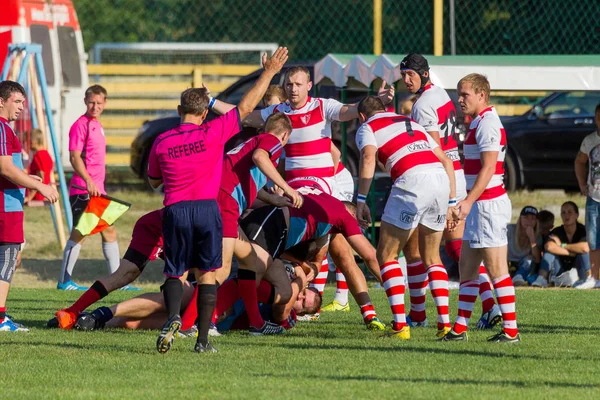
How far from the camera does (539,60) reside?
12695 millimetres

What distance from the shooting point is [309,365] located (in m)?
7.01

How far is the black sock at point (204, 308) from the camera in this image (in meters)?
7.30

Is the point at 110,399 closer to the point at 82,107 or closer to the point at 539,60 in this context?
the point at 539,60

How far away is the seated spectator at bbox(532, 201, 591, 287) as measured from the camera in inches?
504

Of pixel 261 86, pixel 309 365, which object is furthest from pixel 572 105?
pixel 309 365

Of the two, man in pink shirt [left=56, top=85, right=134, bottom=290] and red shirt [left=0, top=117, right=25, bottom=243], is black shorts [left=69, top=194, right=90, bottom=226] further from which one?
red shirt [left=0, top=117, right=25, bottom=243]

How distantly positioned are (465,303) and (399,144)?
1220 mm

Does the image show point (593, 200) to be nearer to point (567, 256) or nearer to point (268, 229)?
point (567, 256)

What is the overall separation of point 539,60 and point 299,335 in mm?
5601

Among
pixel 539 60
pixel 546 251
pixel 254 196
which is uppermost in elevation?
pixel 539 60

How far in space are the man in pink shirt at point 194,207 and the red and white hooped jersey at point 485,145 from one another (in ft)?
5.11

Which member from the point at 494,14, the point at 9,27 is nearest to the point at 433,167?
the point at 9,27

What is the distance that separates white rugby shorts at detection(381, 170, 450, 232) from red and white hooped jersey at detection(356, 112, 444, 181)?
0.07 metres

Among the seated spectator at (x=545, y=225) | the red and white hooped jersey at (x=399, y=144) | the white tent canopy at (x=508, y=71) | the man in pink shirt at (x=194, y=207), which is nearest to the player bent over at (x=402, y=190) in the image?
the red and white hooped jersey at (x=399, y=144)
